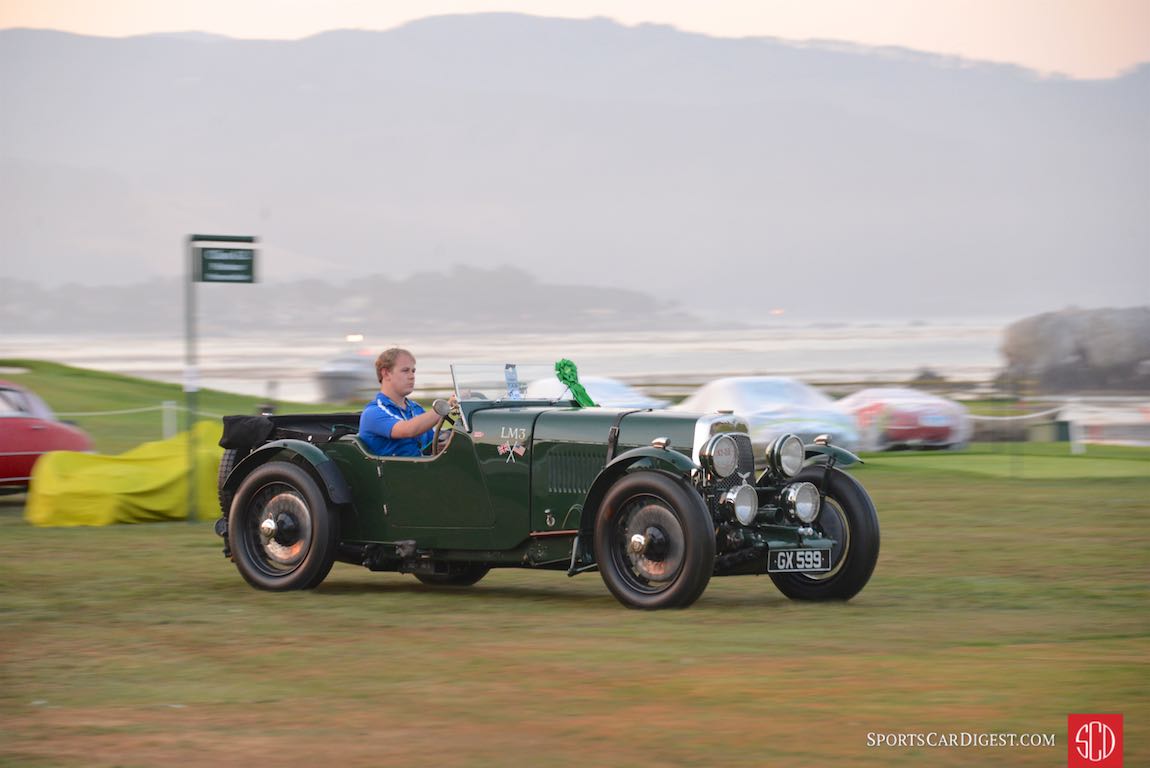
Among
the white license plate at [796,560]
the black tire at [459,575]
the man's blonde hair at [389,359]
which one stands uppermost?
the man's blonde hair at [389,359]

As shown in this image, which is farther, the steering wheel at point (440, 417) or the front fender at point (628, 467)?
the steering wheel at point (440, 417)

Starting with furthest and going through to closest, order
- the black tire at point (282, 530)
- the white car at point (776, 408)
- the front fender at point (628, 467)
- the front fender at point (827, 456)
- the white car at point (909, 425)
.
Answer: the white car at point (909, 425), the white car at point (776, 408), the black tire at point (282, 530), the front fender at point (827, 456), the front fender at point (628, 467)

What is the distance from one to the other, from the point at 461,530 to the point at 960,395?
1321 inches

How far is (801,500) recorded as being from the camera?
9008 millimetres

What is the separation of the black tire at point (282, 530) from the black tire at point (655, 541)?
1927 mm

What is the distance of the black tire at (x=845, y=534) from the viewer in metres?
9.11

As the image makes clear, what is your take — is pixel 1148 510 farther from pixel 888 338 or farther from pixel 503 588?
pixel 888 338

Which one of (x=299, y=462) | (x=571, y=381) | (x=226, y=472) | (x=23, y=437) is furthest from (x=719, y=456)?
(x=23, y=437)

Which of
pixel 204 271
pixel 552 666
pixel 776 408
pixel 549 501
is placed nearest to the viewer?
pixel 552 666

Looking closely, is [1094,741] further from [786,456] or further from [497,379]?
[497,379]

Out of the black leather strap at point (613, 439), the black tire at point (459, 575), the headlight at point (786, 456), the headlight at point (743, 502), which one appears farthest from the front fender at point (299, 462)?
the headlight at point (786, 456)

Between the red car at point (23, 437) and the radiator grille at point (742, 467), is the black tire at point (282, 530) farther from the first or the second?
the red car at point (23, 437)

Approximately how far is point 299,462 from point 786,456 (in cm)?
311

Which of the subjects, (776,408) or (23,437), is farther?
(776,408)
